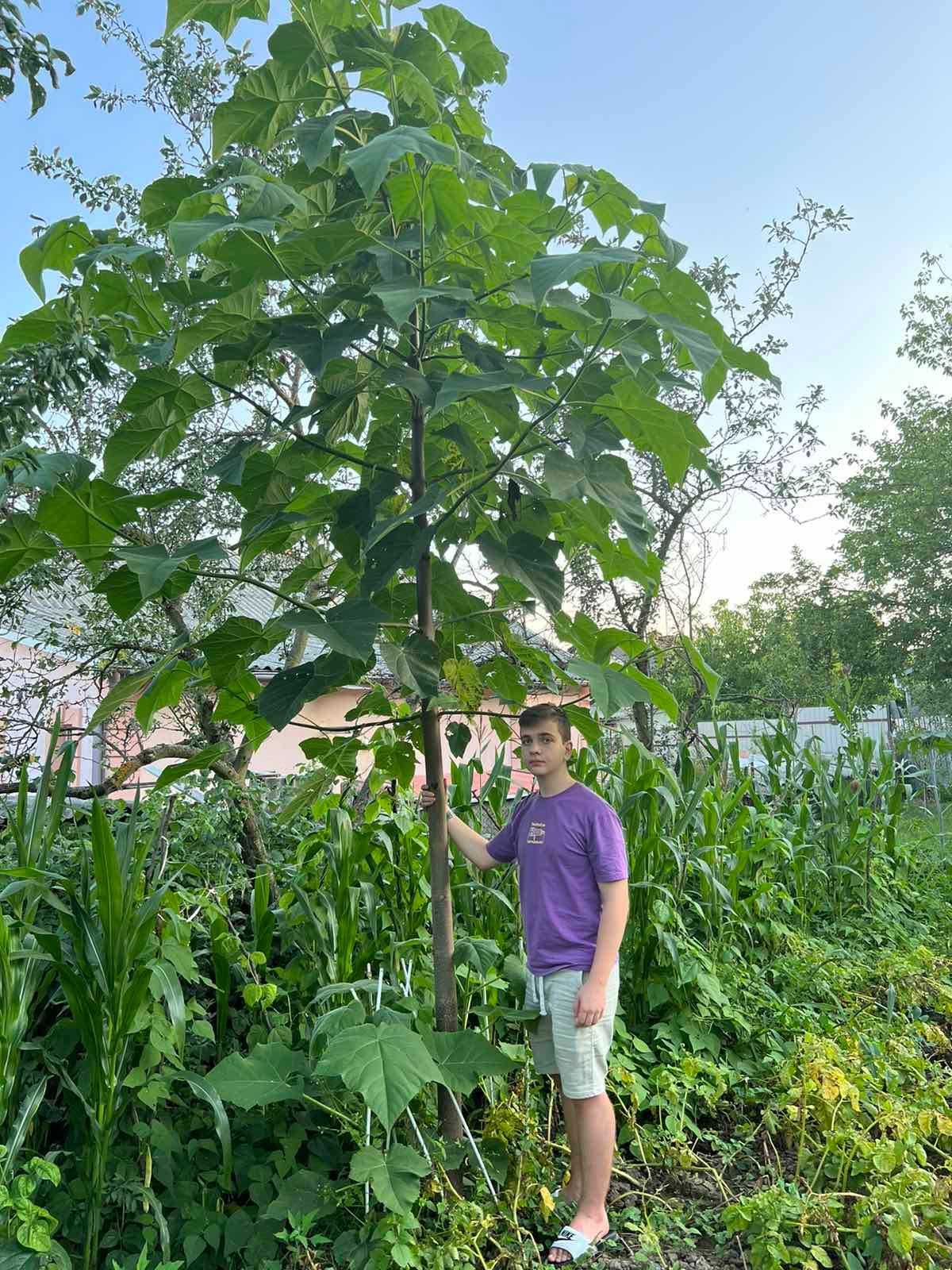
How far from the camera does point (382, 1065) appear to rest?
160cm

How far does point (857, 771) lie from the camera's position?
182 inches

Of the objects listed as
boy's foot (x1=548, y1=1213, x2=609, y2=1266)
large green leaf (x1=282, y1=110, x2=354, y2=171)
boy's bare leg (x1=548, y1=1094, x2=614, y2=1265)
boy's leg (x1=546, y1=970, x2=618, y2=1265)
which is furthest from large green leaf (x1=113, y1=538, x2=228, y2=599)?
boy's foot (x1=548, y1=1213, x2=609, y2=1266)

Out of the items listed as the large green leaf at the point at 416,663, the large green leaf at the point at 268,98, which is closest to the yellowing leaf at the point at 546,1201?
the large green leaf at the point at 416,663

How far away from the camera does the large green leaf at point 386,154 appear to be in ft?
3.96

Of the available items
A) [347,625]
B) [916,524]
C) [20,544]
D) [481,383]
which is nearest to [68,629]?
[20,544]

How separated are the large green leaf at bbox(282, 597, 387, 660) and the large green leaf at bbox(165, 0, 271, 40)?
1.07 m

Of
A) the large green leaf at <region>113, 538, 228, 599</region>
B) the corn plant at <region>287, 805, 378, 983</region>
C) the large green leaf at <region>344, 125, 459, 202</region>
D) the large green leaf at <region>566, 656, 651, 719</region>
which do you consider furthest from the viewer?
the corn plant at <region>287, 805, 378, 983</region>

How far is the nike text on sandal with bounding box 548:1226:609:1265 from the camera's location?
1.97 meters

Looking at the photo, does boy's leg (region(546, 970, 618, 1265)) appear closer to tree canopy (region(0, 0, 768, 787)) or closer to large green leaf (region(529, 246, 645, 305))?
tree canopy (region(0, 0, 768, 787))

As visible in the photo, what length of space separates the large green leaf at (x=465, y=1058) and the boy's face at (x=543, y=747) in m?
0.65

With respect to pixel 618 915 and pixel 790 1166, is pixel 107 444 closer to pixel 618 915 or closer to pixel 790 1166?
pixel 618 915

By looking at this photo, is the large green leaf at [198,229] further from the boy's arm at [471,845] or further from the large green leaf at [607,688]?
the boy's arm at [471,845]

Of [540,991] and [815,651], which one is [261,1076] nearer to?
[540,991]

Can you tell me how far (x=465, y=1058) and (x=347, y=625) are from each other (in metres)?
1.00
